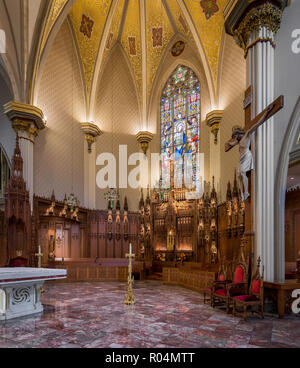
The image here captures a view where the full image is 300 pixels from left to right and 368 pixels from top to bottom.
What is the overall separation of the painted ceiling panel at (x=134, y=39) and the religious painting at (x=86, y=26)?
85.1 inches

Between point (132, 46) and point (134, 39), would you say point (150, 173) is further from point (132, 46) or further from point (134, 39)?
point (134, 39)

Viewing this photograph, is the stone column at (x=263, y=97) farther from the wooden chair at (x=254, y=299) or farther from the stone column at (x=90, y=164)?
the stone column at (x=90, y=164)

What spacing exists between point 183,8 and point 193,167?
7771 millimetres

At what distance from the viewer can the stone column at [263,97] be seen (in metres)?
7.16

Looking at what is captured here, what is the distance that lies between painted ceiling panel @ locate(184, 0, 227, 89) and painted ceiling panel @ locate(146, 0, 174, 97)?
8.75 feet

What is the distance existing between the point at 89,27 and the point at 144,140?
666 cm

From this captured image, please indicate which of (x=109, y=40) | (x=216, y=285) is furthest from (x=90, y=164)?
(x=216, y=285)

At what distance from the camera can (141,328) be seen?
549cm

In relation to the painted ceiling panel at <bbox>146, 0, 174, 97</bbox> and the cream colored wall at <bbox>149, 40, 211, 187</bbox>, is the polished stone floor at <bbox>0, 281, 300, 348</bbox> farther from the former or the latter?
the painted ceiling panel at <bbox>146, 0, 174, 97</bbox>

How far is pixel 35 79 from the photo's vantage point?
1271cm

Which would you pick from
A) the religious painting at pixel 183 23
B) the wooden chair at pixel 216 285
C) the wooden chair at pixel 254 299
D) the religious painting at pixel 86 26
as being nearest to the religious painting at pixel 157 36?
the religious painting at pixel 183 23

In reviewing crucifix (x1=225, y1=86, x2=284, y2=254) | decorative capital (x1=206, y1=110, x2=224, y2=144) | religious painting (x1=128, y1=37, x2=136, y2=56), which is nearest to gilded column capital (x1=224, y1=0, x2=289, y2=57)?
crucifix (x1=225, y1=86, x2=284, y2=254)

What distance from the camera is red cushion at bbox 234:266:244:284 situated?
7.15 metres
